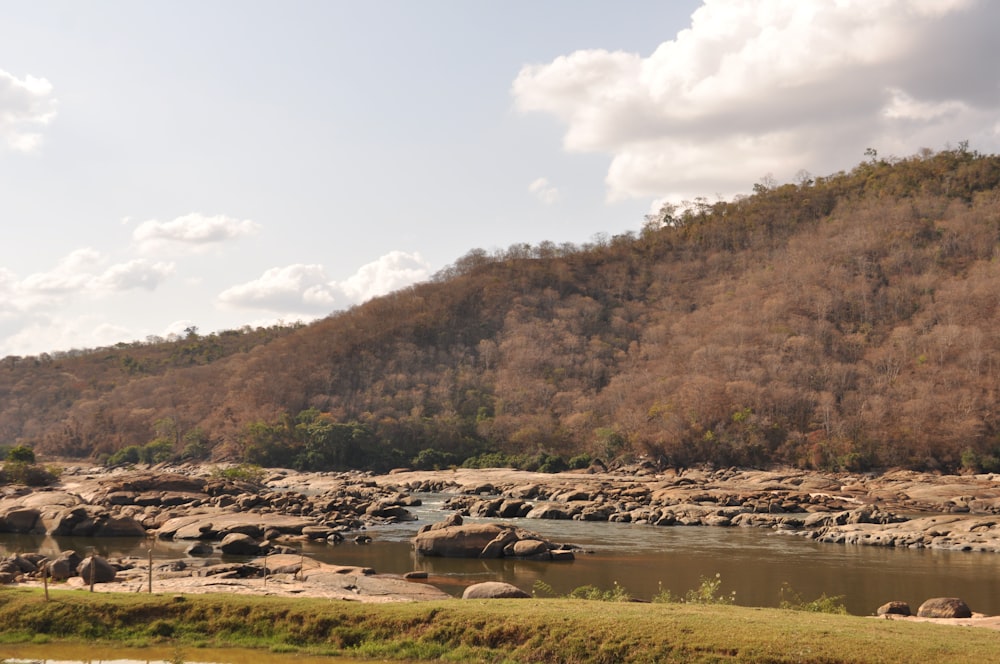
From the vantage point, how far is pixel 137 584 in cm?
2748

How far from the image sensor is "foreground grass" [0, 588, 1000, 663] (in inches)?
702

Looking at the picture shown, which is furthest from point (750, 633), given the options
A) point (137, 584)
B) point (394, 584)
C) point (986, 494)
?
point (986, 494)

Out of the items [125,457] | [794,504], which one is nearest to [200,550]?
[794,504]

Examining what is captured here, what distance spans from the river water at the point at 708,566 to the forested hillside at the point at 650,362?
163 feet

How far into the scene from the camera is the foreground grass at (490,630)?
17828mm

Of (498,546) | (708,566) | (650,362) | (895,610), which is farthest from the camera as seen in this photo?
(650,362)

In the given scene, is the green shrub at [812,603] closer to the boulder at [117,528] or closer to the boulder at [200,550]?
the boulder at [200,550]

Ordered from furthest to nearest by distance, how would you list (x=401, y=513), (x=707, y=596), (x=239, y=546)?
(x=401, y=513)
(x=239, y=546)
(x=707, y=596)

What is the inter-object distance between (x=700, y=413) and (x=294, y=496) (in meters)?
60.8

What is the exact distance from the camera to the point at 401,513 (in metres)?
56.6

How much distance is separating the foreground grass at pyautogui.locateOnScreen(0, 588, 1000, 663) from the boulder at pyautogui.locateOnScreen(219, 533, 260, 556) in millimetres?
14799

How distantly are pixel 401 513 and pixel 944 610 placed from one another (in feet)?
124

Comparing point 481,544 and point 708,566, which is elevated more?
point 481,544

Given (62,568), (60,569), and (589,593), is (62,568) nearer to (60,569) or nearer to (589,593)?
(60,569)
